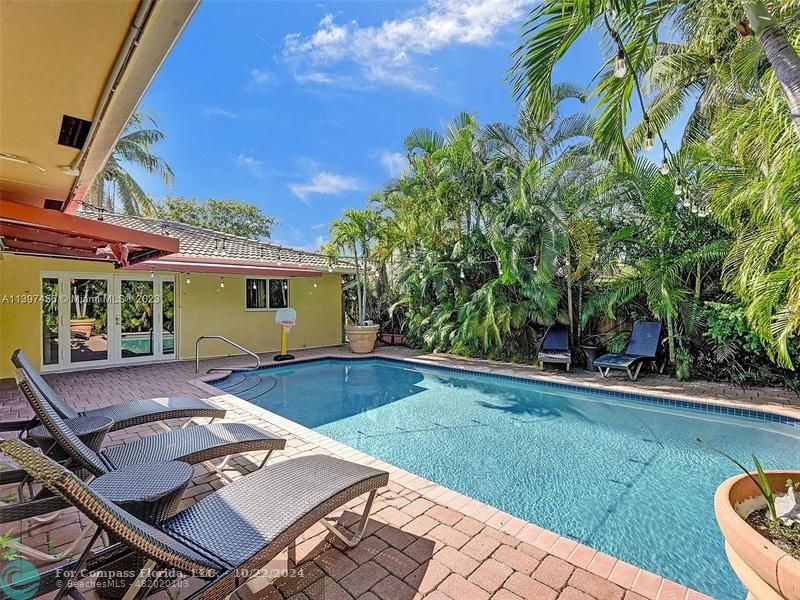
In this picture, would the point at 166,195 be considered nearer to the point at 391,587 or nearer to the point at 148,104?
the point at 148,104

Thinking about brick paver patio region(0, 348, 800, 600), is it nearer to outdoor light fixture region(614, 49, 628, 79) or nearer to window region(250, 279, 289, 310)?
outdoor light fixture region(614, 49, 628, 79)

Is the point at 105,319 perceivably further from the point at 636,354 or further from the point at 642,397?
the point at 636,354

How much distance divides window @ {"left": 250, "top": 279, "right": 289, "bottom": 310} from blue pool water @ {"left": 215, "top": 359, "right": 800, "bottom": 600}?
5687 millimetres

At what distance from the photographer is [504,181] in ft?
49.6

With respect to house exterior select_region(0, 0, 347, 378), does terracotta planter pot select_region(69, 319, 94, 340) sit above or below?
below

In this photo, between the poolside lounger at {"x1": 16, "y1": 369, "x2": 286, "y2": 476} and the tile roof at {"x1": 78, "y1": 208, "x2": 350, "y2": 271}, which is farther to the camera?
the tile roof at {"x1": 78, "y1": 208, "x2": 350, "y2": 271}

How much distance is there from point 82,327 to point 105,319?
2.23 ft

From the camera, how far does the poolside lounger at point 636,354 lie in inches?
440

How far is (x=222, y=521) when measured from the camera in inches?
119

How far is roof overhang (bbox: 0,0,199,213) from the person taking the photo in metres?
2.28

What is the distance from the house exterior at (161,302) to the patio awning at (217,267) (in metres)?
0.04

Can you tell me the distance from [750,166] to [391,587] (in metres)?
9.63

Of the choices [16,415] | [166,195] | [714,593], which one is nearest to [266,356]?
[16,415]

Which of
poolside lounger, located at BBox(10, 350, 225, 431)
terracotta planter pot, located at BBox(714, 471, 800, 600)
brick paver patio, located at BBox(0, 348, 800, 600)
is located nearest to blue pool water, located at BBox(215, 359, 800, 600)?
brick paver patio, located at BBox(0, 348, 800, 600)
